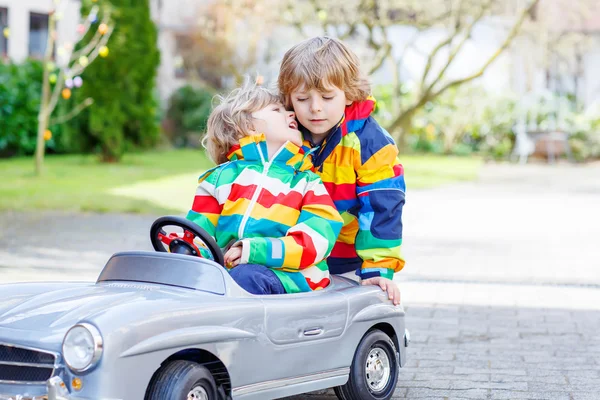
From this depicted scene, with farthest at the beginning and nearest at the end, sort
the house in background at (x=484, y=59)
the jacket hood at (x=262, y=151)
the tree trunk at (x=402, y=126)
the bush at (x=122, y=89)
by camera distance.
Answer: the house in background at (x=484, y=59) → the tree trunk at (x=402, y=126) → the bush at (x=122, y=89) → the jacket hood at (x=262, y=151)

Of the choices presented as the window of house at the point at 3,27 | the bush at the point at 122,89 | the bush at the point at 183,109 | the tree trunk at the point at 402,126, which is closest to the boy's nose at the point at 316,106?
the bush at the point at 122,89

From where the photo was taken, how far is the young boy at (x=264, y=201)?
399 cm

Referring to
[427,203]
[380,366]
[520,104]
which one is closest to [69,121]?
[427,203]

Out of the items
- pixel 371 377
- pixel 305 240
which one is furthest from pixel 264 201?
pixel 371 377

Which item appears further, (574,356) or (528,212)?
(528,212)

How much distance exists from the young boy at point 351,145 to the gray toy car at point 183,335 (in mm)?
182

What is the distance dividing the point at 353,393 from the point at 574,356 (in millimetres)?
1825

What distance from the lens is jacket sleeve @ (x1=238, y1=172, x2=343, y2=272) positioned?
3971 mm

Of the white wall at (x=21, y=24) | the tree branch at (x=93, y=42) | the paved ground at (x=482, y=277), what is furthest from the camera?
the white wall at (x=21, y=24)

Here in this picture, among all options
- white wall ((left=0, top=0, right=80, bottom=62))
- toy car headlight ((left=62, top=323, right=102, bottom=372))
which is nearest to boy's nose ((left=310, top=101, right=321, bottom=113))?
toy car headlight ((left=62, top=323, right=102, bottom=372))

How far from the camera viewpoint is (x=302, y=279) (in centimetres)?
416

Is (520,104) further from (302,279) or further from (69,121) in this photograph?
(302,279)

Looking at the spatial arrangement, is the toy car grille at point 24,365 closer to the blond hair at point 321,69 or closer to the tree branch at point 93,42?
the blond hair at point 321,69

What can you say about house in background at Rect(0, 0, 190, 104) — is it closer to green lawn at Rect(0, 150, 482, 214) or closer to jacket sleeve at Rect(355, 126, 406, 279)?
green lawn at Rect(0, 150, 482, 214)
